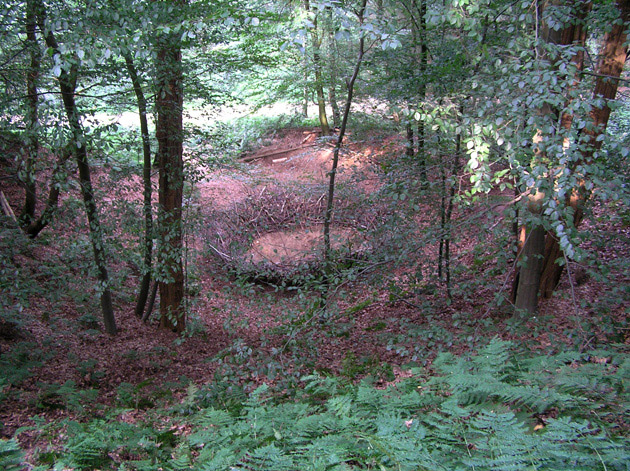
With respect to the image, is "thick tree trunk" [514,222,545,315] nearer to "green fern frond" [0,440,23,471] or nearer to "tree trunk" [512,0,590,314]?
"tree trunk" [512,0,590,314]

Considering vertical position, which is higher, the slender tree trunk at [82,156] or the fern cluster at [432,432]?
the slender tree trunk at [82,156]

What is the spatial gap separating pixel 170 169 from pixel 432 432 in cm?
594

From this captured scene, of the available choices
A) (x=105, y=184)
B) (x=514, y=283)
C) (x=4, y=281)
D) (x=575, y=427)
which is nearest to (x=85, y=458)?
(x=575, y=427)

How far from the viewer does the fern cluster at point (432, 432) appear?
1.84m

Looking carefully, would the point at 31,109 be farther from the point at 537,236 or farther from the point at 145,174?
the point at 537,236

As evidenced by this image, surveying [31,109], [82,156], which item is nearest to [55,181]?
[31,109]

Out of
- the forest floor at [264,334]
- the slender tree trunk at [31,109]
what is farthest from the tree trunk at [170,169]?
the slender tree trunk at [31,109]

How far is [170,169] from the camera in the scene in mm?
7000

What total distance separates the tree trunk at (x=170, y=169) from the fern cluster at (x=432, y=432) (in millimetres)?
2882

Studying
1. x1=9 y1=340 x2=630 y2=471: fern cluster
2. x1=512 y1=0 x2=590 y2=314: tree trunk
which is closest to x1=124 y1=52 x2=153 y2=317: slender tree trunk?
x1=9 y1=340 x2=630 y2=471: fern cluster

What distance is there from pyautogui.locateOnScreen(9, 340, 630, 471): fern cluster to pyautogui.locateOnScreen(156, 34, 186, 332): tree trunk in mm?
2882

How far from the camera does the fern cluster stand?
1.84m

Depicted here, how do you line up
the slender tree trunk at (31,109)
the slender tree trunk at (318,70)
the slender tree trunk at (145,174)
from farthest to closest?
the slender tree trunk at (318,70), the slender tree trunk at (145,174), the slender tree trunk at (31,109)

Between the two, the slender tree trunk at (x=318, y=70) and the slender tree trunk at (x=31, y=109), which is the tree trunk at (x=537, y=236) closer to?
the slender tree trunk at (x=318, y=70)
